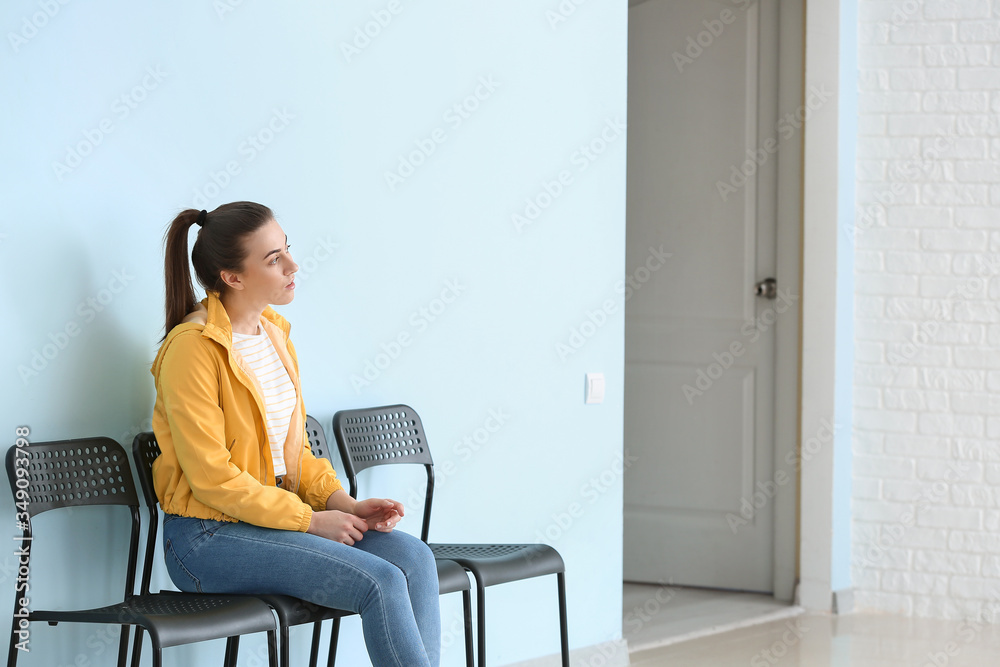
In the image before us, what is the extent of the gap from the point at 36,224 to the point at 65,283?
0.41ft

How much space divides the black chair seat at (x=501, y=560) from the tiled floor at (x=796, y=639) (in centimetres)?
82

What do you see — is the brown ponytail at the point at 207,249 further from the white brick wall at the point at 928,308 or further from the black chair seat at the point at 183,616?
the white brick wall at the point at 928,308

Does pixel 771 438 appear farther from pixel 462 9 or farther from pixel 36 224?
pixel 36 224

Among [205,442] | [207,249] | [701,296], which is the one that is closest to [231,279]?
[207,249]

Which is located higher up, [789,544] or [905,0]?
[905,0]

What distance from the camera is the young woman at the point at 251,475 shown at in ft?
6.24

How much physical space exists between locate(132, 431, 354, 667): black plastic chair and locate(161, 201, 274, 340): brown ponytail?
232mm

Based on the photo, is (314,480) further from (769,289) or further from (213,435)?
(769,289)

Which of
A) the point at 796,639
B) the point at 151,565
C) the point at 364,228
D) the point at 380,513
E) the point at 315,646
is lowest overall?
the point at 796,639

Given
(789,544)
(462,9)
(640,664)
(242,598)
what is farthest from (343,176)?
(789,544)

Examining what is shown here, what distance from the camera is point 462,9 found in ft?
8.65

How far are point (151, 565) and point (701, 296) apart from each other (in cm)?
234

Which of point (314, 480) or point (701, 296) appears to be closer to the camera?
point (314, 480)

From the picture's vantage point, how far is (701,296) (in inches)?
149
